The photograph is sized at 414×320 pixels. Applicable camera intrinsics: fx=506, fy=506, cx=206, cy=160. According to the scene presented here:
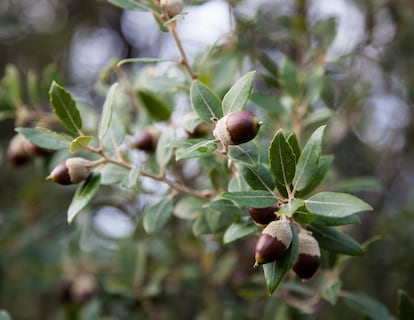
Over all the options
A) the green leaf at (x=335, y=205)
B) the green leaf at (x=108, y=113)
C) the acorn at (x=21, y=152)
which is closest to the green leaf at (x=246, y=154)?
the green leaf at (x=335, y=205)

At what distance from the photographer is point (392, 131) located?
224cm

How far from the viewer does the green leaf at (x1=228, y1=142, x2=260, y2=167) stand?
0.78 meters

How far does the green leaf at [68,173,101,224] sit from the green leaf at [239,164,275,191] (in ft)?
0.86

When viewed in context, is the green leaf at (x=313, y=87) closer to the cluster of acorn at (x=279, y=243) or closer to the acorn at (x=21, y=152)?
the cluster of acorn at (x=279, y=243)

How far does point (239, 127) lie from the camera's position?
72 cm

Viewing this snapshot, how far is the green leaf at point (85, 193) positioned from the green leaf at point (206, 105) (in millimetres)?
226

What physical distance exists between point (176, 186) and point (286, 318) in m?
0.48

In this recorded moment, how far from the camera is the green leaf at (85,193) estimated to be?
0.86 metres

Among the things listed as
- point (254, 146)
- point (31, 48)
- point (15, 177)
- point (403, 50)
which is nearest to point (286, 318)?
point (254, 146)

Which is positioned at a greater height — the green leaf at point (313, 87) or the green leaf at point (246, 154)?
the green leaf at point (246, 154)

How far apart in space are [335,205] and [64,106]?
503 millimetres

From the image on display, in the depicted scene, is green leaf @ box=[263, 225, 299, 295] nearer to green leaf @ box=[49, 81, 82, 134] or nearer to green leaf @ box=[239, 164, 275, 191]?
green leaf @ box=[239, 164, 275, 191]

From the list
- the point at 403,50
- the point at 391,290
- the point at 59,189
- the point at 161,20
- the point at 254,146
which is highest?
the point at 161,20

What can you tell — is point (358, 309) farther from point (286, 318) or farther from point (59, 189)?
point (59, 189)
